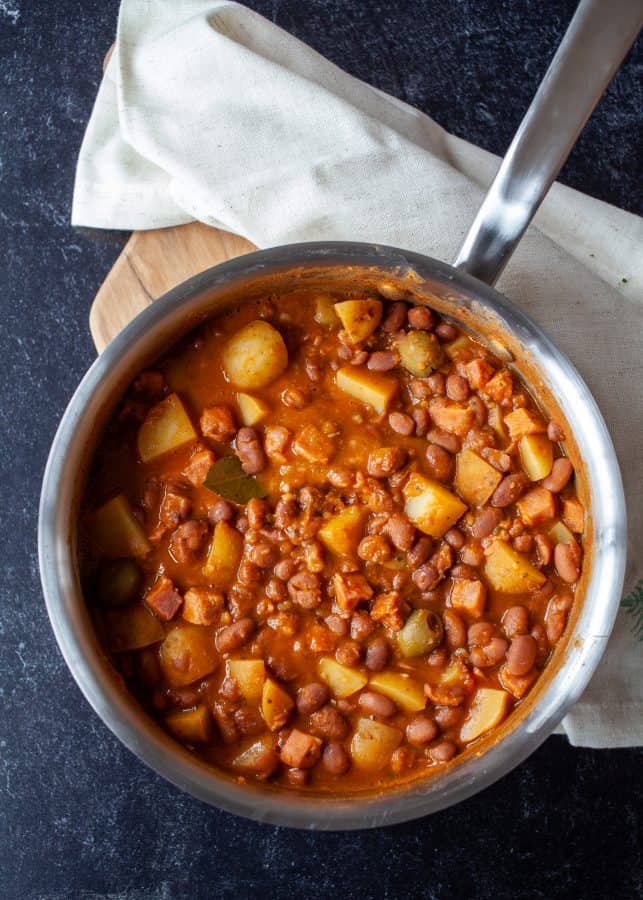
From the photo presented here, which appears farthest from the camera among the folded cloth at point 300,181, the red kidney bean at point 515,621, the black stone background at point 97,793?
the black stone background at point 97,793

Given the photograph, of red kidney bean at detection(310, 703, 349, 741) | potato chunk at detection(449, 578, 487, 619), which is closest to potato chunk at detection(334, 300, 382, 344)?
potato chunk at detection(449, 578, 487, 619)

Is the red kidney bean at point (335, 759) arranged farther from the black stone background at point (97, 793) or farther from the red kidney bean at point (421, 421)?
the red kidney bean at point (421, 421)

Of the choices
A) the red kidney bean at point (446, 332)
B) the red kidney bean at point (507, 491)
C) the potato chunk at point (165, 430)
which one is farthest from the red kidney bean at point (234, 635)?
the red kidney bean at point (446, 332)

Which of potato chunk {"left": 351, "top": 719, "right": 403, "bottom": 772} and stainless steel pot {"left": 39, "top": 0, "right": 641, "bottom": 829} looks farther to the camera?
potato chunk {"left": 351, "top": 719, "right": 403, "bottom": 772}

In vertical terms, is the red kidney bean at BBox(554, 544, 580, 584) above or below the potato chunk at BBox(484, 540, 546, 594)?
above

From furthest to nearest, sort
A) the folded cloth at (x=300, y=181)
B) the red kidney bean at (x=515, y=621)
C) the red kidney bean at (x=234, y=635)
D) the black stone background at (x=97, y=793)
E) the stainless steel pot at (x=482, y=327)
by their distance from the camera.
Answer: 1. the black stone background at (x=97, y=793)
2. the folded cloth at (x=300, y=181)
3. the red kidney bean at (x=515, y=621)
4. the red kidney bean at (x=234, y=635)
5. the stainless steel pot at (x=482, y=327)

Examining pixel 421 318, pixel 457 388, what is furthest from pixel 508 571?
pixel 421 318

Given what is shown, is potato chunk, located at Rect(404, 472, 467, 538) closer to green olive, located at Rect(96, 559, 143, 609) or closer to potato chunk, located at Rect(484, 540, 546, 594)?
potato chunk, located at Rect(484, 540, 546, 594)
